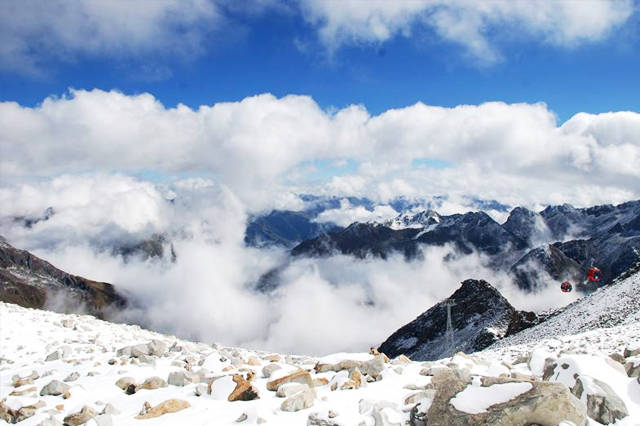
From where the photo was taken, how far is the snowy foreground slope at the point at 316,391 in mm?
9891

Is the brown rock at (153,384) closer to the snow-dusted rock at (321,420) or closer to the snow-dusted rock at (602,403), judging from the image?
the snow-dusted rock at (321,420)

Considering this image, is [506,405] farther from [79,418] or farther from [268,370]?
[79,418]

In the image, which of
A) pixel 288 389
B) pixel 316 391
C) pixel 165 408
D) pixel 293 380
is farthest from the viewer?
pixel 293 380

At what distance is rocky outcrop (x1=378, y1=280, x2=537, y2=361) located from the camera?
121938 millimetres

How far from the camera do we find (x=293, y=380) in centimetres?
1524

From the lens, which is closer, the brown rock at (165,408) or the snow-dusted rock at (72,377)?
the brown rock at (165,408)

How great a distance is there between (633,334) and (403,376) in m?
18.3

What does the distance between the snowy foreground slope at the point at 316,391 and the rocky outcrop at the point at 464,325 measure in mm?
105929

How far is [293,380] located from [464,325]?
144123mm

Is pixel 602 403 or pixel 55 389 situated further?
pixel 55 389

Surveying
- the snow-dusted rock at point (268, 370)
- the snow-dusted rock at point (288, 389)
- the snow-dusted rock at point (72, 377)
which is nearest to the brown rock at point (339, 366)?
the snow-dusted rock at point (268, 370)

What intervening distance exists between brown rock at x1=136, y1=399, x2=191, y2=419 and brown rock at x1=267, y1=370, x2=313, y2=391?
275cm

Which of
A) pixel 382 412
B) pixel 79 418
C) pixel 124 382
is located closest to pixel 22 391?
pixel 124 382

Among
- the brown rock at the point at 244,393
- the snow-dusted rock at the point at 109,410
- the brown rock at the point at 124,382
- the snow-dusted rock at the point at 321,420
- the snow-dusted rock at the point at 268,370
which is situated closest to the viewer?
the snow-dusted rock at the point at 321,420
